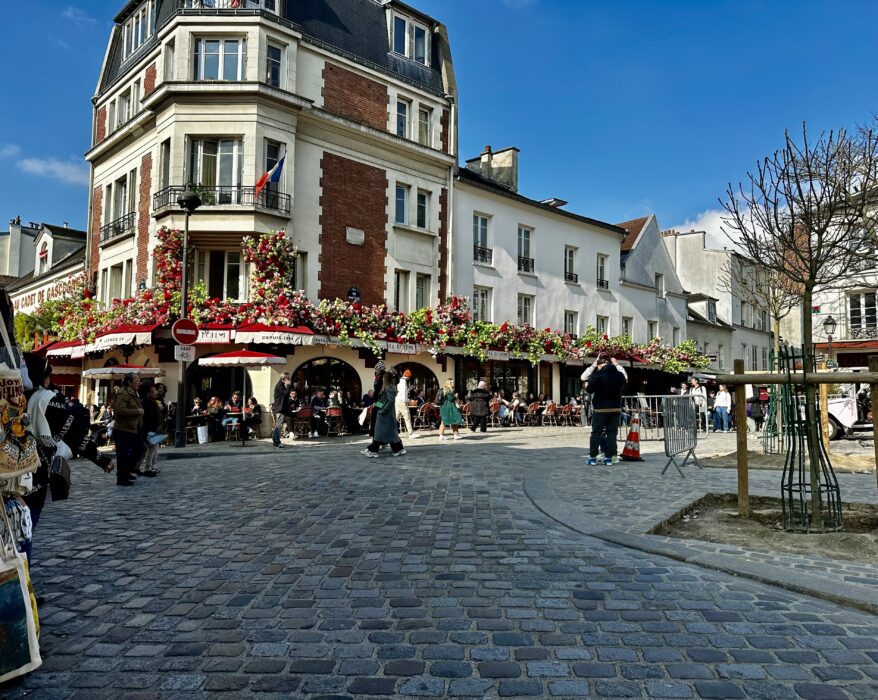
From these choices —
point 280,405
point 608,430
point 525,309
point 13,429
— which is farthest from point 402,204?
point 13,429

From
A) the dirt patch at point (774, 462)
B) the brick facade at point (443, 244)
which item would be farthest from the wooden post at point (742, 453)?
the brick facade at point (443, 244)

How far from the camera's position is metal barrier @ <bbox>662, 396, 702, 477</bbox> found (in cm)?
1020

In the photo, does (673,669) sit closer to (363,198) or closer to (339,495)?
(339,495)

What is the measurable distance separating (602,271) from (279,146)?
683 inches

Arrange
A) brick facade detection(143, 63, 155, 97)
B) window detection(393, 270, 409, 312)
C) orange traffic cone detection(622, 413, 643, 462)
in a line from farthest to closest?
window detection(393, 270, 409, 312) → brick facade detection(143, 63, 155, 97) → orange traffic cone detection(622, 413, 643, 462)

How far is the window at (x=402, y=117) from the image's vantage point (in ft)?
78.2

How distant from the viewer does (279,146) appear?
20.1 meters

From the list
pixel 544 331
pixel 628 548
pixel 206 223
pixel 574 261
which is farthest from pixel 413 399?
pixel 628 548

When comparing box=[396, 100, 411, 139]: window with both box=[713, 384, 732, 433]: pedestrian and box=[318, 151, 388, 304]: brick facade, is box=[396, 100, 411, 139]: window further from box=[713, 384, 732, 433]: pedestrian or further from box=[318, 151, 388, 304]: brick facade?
box=[713, 384, 732, 433]: pedestrian

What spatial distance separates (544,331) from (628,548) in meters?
20.6

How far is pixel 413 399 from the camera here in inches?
854

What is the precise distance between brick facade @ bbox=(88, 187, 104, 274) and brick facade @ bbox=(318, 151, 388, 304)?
929 centimetres

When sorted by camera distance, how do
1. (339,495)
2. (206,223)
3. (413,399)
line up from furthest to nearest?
(413,399), (206,223), (339,495)

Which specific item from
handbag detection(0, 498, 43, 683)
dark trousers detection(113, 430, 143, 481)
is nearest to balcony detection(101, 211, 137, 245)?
dark trousers detection(113, 430, 143, 481)
